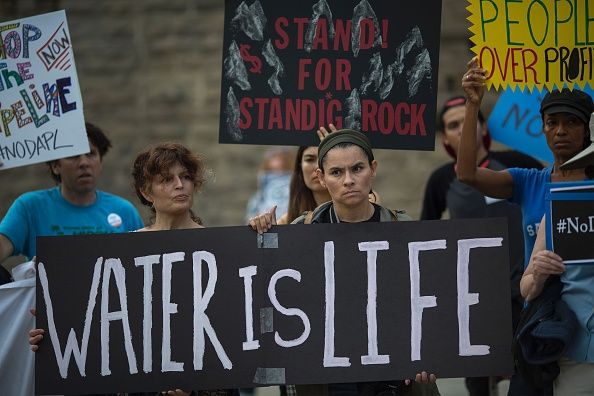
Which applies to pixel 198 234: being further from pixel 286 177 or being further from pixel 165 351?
pixel 286 177

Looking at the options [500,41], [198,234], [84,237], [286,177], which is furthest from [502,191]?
[286,177]

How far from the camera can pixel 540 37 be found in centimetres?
505

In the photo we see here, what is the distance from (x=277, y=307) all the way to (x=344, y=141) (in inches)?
29.4

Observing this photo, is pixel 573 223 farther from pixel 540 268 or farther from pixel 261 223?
pixel 261 223

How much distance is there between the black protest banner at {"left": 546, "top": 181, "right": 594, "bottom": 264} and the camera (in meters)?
4.42

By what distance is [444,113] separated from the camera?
6.88m

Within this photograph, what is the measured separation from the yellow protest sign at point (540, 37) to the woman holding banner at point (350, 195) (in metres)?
0.82

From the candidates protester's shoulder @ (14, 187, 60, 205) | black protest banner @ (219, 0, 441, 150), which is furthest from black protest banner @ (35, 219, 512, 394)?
protester's shoulder @ (14, 187, 60, 205)

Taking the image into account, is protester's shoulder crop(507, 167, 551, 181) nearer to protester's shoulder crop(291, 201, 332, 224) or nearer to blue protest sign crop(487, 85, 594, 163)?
protester's shoulder crop(291, 201, 332, 224)

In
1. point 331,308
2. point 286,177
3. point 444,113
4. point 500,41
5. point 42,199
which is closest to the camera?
point 331,308

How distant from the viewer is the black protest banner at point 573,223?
14.5ft

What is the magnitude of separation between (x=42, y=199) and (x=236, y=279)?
5.18 feet

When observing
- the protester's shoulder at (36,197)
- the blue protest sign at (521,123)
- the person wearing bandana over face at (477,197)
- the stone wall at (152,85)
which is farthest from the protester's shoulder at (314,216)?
the stone wall at (152,85)

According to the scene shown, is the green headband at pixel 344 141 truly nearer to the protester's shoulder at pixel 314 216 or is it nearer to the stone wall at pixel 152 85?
the protester's shoulder at pixel 314 216
